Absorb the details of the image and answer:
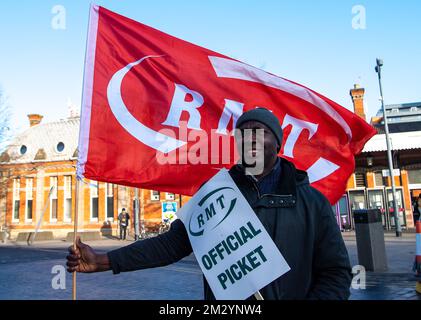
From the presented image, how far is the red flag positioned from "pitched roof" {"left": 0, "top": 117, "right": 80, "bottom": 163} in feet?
126

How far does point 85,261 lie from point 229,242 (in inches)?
35.1

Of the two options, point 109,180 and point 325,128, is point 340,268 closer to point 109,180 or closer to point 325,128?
point 109,180

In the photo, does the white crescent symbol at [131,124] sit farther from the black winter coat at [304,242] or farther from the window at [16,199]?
the window at [16,199]

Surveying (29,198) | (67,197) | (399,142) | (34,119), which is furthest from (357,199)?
(34,119)

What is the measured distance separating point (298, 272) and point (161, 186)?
7.25 feet

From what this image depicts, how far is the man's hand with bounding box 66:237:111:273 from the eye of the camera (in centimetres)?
241

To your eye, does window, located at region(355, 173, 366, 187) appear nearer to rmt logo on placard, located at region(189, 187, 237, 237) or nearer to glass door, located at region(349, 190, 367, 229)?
glass door, located at region(349, 190, 367, 229)

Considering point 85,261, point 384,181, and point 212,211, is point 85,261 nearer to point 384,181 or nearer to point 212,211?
point 212,211

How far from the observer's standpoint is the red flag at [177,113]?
12.4 ft

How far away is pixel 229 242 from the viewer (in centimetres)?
233

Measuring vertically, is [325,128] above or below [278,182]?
above
